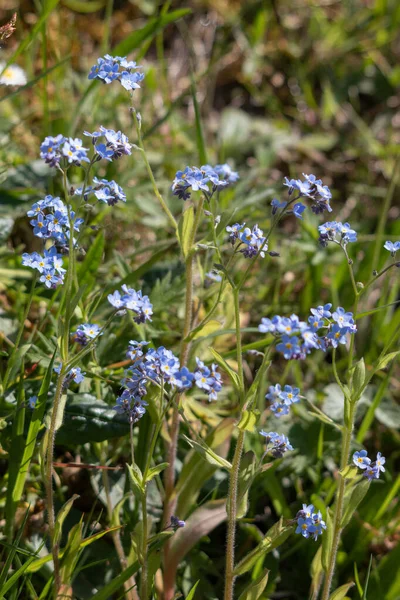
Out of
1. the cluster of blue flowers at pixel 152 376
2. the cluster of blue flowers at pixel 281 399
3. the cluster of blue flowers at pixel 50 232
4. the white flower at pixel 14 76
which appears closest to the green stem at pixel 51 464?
the cluster of blue flowers at pixel 152 376

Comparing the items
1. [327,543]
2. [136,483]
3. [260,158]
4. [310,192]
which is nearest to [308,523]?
[327,543]

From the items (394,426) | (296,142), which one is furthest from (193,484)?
(296,142)

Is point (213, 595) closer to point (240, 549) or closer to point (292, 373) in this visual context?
point (240, 549)

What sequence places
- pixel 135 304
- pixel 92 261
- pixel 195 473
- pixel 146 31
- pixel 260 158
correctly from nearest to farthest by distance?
pixel 135 304, pixel 195 473, pixel 92 261, pixel 146 31, pixel 260 158

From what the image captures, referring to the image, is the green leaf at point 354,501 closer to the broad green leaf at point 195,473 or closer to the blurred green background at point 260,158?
the blurred green background at point 260,158

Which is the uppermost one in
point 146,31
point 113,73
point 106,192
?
point 146,31

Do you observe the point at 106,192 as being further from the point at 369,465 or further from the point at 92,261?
the point at 369,465

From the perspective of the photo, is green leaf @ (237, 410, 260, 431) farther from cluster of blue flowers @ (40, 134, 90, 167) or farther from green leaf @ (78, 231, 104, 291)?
green leaf @ (78, 231, 104, 291)

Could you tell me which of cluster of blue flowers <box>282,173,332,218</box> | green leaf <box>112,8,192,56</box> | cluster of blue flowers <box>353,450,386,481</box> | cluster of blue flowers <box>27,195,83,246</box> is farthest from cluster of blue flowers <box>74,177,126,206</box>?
green leaf <box>112,8,192,56</box>
